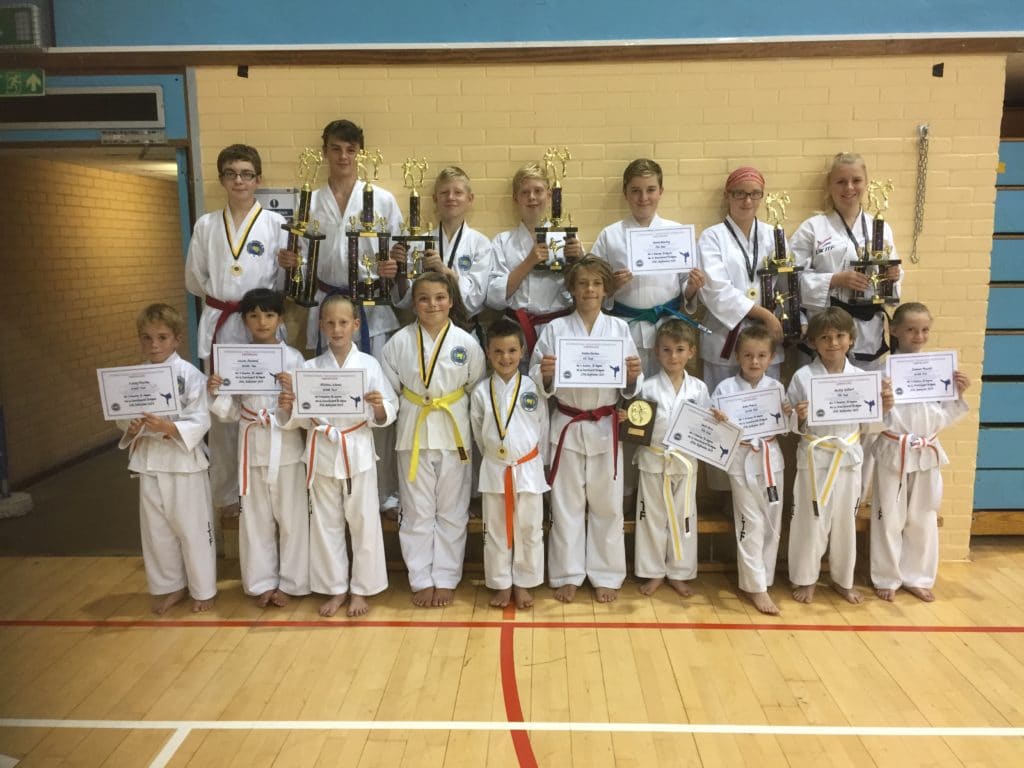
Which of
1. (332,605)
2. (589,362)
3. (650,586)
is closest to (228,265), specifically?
(332,605)

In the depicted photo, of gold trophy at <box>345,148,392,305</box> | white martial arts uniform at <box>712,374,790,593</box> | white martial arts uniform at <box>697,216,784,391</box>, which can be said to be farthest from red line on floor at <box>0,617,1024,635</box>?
gold trophy at <box>345,148,392,305</box>

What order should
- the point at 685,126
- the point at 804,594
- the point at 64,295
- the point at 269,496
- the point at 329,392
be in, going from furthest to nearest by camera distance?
the point at 64,295 → the point at 685,126 → the point at 804,594 → the point at 269,496 → the point at 329,392

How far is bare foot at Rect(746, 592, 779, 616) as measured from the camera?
384 centimetres

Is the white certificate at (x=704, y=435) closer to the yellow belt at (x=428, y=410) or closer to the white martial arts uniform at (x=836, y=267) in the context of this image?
the white martial arts uniform at (x=836, y=267)

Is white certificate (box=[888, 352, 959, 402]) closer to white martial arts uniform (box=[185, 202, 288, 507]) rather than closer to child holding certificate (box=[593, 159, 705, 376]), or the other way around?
child holding certificate (box=[593, 159, 705, 376])

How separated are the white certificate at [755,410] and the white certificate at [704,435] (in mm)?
73

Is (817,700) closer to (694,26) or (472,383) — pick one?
(472,383)

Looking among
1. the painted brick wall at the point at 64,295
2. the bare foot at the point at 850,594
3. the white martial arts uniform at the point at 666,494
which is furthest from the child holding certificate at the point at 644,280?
the painted brick wall at the point at 64,295

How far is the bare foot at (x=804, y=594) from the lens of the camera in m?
3.98

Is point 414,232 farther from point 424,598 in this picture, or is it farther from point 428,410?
point 424,598

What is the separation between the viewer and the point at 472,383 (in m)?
3.95

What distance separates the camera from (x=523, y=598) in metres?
3.89

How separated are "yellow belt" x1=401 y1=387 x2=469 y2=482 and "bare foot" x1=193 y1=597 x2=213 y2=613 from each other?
3.92 feet

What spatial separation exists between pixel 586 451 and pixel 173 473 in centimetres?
199
